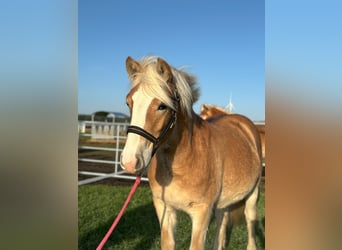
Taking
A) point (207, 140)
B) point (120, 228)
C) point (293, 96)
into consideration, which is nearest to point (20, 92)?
point (293, 96)

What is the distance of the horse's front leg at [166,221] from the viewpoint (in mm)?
2072

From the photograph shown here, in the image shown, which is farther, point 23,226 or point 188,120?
point 188,120

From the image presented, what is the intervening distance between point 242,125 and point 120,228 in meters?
1.97

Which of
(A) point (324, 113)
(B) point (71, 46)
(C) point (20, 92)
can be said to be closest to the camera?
(A) point (324, 113)

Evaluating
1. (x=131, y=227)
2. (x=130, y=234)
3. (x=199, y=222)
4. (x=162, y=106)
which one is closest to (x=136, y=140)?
(x=162, y=106)

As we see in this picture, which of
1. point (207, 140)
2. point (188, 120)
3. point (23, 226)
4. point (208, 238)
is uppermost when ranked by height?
point (188, 120)

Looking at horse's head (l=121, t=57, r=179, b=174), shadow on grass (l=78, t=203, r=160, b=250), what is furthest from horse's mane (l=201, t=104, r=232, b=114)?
horse's head (l=121, t=57, r=179, b=174)

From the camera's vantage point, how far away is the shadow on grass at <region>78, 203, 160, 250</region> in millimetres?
3129

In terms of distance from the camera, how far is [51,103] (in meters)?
0.79

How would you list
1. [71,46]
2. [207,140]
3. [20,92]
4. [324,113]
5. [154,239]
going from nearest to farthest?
1. [324,113]
2. [20,92]
3. [71,46]
4. [207,140]
5. [154,239]

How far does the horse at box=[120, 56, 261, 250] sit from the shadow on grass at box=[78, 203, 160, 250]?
48.7 inches

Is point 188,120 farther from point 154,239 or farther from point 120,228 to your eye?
point 120,228

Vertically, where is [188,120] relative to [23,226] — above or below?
above

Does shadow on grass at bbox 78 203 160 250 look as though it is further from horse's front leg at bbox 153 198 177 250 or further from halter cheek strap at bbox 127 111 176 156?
halter cheek strap at bbox 127 111 176 156
